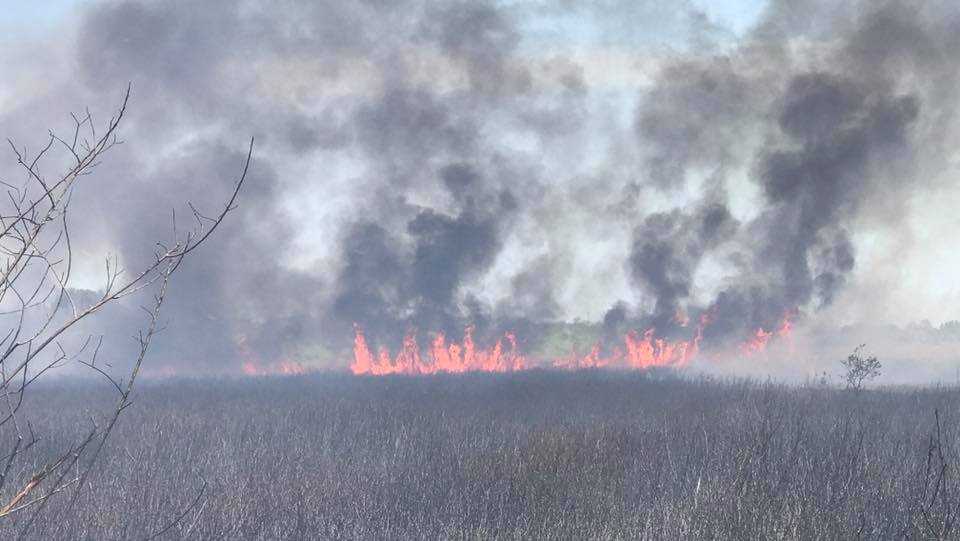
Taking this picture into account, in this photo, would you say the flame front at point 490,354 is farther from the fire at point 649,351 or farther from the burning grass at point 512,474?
the burning grass at point 512,474

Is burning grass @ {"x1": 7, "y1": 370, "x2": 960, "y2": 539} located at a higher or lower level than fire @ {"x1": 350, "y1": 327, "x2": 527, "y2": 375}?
lower

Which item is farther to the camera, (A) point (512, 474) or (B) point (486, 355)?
(B) point (486, 355)

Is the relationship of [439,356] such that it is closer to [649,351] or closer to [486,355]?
[486,355]

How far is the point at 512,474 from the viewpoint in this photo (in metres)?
6.77

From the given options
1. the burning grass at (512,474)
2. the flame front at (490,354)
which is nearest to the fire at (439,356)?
the flame front at (490,354)

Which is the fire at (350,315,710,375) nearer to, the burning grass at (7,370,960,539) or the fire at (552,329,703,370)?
the fire at (552,329,703,370)

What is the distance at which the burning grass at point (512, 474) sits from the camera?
541cm

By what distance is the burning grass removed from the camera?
5.41 m

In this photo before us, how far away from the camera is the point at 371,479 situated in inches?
280

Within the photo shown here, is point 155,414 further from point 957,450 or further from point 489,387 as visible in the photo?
point 957,450

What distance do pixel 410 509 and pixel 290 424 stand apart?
5590 mm

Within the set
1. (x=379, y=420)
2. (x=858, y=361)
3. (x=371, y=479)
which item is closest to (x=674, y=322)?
(x=858, y=361)

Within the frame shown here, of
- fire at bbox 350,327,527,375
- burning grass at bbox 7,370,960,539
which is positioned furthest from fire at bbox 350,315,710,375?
burning grass at bbox 7,370,960,539

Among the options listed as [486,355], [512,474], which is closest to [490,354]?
[486,355]
